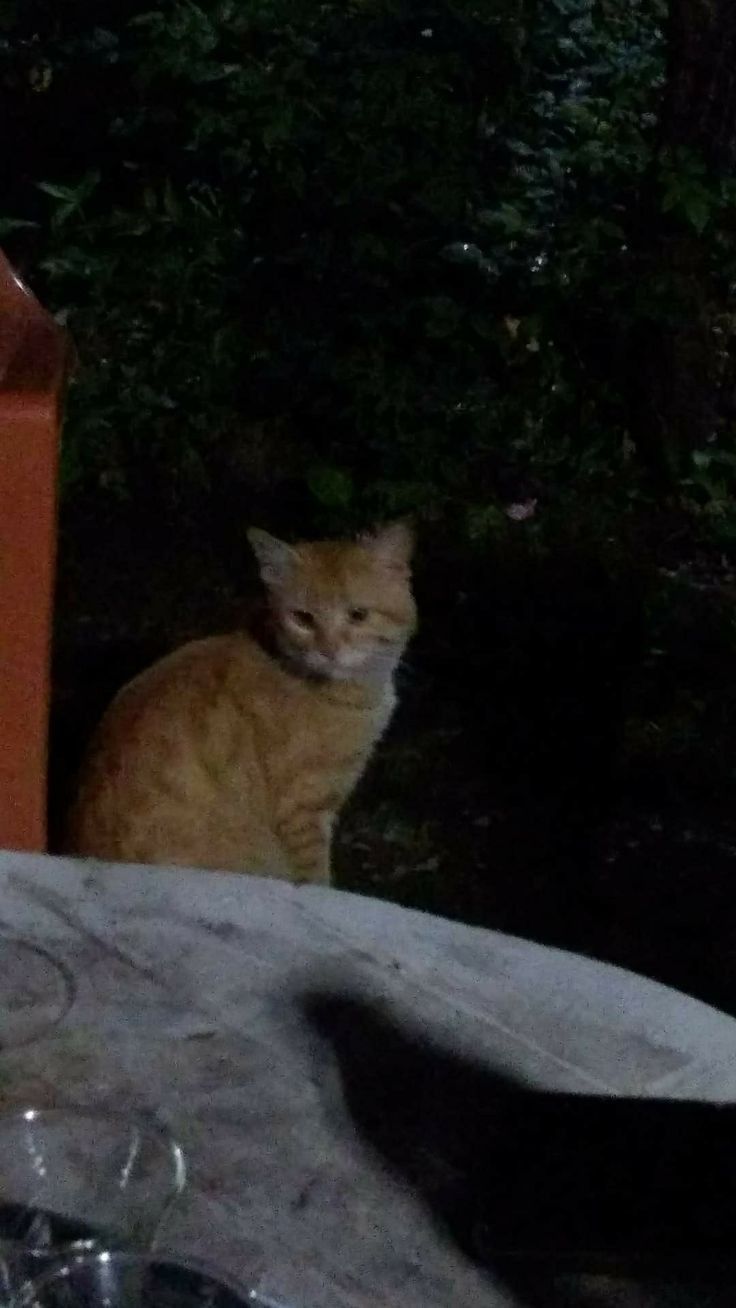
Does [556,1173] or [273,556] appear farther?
[273,556]

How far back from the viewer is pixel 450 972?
1104mm

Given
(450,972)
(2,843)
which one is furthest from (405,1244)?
(2,843)

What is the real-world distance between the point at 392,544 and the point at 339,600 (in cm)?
13

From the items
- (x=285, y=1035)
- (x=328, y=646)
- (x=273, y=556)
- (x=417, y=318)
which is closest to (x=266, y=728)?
(x=328, y=646)

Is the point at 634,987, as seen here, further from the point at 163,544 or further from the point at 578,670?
the point at 163,544

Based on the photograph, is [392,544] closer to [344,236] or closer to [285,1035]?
[285,1035]

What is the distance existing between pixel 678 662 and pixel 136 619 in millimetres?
1174

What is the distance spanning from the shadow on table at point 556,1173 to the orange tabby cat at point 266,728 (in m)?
1.08

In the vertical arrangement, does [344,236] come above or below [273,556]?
above

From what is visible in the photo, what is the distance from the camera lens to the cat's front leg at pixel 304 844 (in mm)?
2221

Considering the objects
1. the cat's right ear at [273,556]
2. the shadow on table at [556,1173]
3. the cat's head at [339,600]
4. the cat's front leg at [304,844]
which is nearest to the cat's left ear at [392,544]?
the cat's head at [339,600]

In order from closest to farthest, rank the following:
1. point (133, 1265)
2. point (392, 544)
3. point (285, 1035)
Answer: point (133, 1265) → point (285, 1035) → point (392, 544)

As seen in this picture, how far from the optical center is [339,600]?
2.27 metres

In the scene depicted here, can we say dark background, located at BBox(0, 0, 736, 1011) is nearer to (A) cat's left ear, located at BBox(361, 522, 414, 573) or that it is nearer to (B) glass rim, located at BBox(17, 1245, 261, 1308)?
(A) cat's left ear, located at BBox(361, 522, 414, 573)
